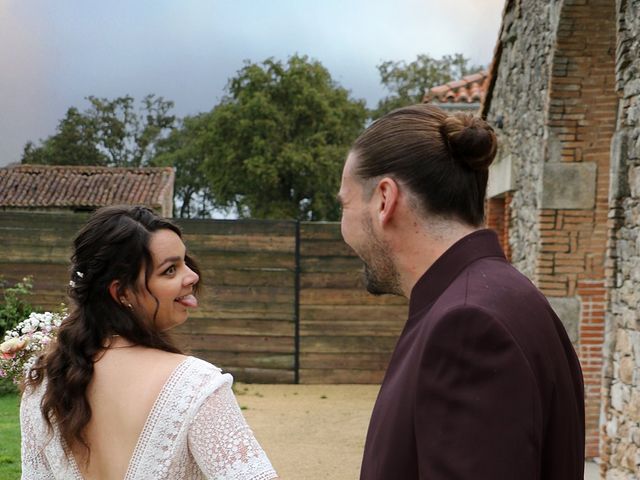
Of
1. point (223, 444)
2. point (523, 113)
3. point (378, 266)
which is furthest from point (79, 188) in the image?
point (378, 266)

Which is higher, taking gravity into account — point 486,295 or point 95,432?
point 486,295

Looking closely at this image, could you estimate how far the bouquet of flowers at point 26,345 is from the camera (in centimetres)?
279

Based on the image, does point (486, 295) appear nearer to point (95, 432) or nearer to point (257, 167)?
point (95, 432)

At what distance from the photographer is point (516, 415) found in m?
1.29

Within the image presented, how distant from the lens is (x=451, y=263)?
4.94 feet

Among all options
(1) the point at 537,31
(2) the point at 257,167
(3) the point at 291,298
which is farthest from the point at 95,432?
(2) the point at 257,167

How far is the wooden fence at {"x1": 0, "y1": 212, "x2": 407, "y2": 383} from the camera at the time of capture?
994cm

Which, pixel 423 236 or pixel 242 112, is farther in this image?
pixel 242 112

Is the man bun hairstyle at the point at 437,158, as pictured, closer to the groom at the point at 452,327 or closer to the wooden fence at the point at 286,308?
the groom at the point at 452,327

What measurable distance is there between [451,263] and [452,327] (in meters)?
0.21

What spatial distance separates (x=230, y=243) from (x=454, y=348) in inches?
346

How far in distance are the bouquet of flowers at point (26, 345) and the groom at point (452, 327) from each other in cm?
161

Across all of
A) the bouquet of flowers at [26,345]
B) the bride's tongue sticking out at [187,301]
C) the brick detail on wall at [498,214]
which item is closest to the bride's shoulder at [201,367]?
the bride's tongue sticking out at [187,301]

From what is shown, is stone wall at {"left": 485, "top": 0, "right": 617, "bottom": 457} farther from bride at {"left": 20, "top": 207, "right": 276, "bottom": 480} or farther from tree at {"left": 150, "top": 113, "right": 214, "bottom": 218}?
tree at {"left": 150, "top": 113, "right": 214, "bottom": 218}
